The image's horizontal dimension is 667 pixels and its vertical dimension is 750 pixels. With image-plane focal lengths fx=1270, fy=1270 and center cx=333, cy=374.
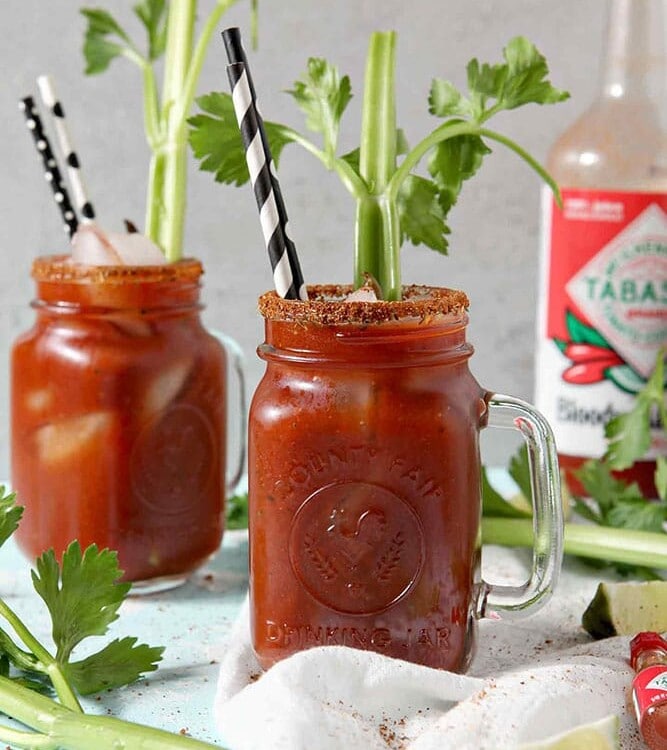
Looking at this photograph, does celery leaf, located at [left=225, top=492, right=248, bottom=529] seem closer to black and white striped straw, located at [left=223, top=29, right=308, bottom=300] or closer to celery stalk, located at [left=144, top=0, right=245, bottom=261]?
celery stalk, located at [left=144, top=0, right=245, bottom=261]

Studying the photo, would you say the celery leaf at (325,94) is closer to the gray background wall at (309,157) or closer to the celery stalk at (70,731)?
the celery stalk at (70,731)

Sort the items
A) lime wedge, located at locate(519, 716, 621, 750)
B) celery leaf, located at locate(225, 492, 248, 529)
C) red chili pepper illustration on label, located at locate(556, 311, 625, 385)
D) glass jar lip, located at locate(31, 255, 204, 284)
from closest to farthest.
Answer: lime wedge, located at locate(519, 716, 621, 750)
glass jar lip, located at locate(31, 255, 204, 284)
celery leaf, located at locate(225, 492, 248, 529)
red chili pepper illustration on label, located at locate(556, 311, 625, 385)

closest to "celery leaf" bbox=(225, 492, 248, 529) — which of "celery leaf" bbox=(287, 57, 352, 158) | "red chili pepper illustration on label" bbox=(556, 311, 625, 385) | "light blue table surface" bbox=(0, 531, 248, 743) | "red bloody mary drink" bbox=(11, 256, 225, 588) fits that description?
"light blue table surface" bbox=(0, 531, 248, 743)

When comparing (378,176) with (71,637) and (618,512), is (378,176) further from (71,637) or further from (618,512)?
(618,512)

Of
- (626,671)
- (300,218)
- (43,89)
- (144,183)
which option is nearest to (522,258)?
(300,218)

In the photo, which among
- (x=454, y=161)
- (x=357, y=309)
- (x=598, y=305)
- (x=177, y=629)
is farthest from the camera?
(x=598, y=305)

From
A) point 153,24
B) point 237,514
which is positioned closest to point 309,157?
point 153,24
